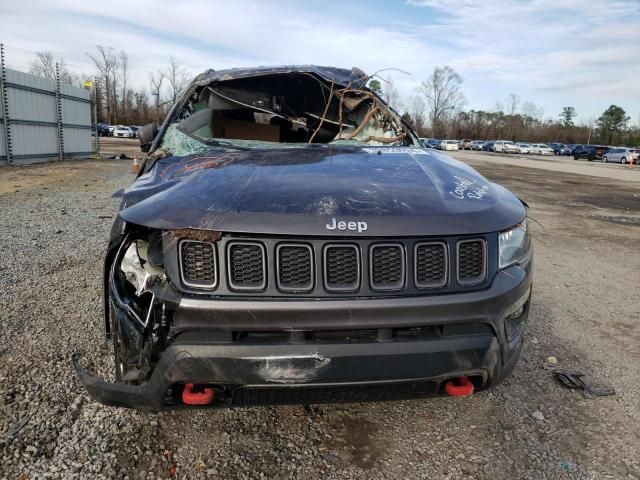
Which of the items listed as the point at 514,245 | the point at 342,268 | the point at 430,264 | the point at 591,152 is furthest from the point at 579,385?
the point at 591,152

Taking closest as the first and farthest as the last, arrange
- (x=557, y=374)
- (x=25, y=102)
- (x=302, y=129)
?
(x=557, y=374)
(x=302, y=129)
(x=25, y=102)

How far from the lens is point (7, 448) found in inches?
80.3

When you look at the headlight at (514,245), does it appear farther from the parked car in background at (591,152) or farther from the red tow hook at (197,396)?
the parked car in background at (591,152)

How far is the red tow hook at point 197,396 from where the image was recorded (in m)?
1.71

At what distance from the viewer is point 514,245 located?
2.00m

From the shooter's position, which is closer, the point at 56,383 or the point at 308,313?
the point at 308,313

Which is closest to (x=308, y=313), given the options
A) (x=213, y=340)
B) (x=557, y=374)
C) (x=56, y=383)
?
(x=213, y=340)

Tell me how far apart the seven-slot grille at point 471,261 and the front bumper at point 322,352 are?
6cm

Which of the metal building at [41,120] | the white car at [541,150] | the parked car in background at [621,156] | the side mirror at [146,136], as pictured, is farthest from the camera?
the white car at [541,150]

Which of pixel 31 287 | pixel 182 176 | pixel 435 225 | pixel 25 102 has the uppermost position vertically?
pixel 25 102

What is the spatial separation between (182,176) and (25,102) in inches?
658

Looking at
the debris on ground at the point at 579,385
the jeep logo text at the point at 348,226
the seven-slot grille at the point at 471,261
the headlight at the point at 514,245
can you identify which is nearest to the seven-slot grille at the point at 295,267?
the jeep logo text at the point at 348,226

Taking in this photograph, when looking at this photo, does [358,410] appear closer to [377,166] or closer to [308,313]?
[308,313]

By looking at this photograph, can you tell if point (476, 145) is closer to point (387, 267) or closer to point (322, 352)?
point (387, 267)
